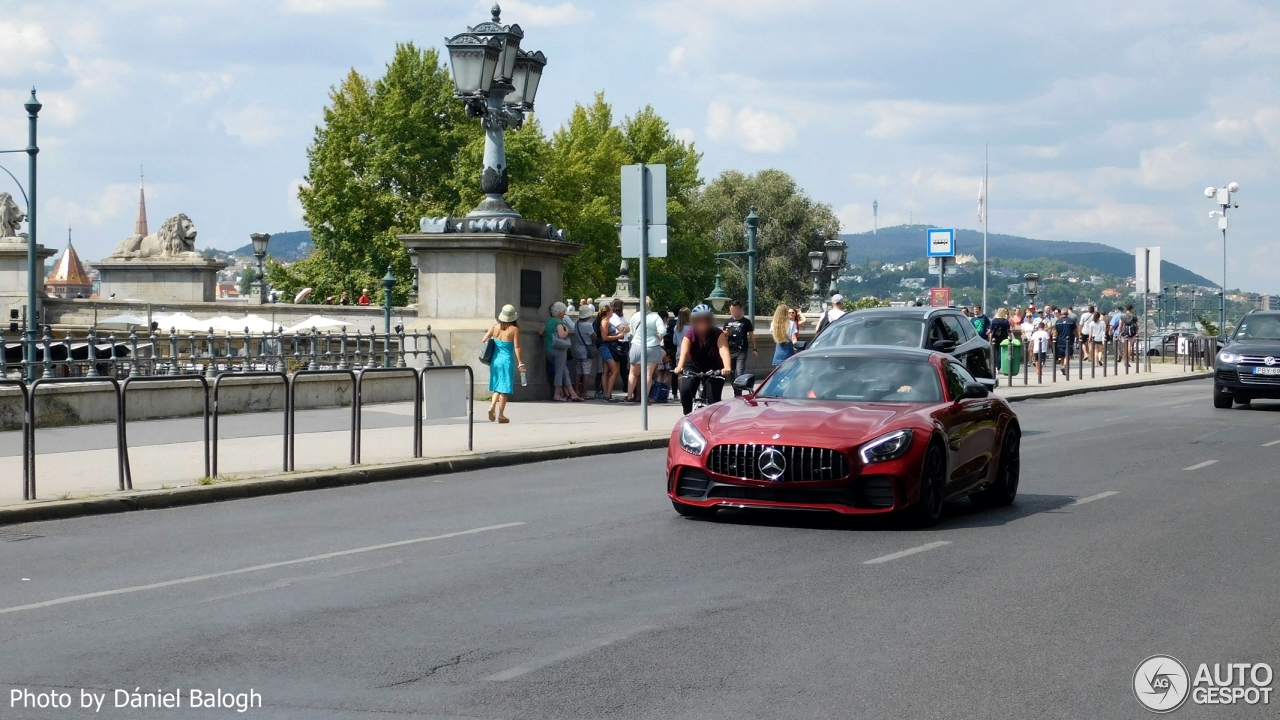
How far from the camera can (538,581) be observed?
8.74 m

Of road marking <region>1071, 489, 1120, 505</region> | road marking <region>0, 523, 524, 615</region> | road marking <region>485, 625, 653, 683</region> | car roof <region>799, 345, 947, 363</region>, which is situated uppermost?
car roof <region>799, 345, 947, 363</region>

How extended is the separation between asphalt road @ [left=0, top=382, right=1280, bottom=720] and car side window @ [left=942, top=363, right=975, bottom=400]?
0.98 meters

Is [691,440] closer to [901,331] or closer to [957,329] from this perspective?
[901,331]

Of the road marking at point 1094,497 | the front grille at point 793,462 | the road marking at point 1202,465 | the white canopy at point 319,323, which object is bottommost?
the road marking at point 1202,465

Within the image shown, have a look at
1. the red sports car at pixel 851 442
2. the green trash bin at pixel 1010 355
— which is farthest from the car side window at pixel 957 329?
the green trash bin at pixel 1010 355

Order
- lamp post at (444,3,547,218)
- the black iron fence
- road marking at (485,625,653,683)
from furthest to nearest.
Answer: lamp post at (444,3,547,218)
the black iron fence
road marking at (485,625,653,683)

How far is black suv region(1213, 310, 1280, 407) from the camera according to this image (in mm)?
26625

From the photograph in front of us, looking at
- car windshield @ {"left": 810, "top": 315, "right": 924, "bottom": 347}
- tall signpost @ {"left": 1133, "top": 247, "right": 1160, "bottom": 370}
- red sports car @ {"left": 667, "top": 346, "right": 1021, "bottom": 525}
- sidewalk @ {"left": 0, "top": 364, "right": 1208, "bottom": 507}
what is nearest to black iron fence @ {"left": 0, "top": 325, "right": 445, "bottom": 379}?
sidewalk @ {"left": 0, "top": 364, "right": 1208, "bottom": 507}

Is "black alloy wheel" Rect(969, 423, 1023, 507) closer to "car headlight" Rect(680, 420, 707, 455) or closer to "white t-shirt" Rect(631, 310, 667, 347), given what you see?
"car headlight" Rect(680, 420, 707, 455)

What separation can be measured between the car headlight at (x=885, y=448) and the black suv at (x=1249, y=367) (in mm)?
18077

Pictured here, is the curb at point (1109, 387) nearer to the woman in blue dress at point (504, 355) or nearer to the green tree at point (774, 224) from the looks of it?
the woman in blue dress at point (504, 355)

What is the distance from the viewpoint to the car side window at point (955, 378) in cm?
1208

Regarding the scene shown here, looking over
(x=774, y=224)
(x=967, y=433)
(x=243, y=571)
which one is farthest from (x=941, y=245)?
(x=774, y=224)

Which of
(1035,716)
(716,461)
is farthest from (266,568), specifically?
(1035,716)
